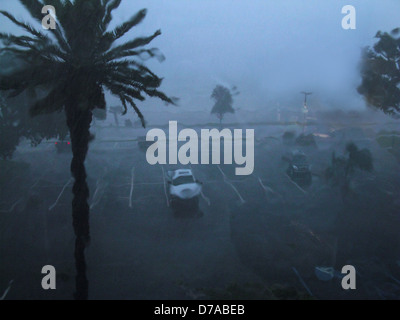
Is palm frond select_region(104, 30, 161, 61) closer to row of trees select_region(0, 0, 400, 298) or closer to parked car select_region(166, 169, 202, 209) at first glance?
row of trees select_region(0, 0, 400, 298)

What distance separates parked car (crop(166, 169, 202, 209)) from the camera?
58.3 feet

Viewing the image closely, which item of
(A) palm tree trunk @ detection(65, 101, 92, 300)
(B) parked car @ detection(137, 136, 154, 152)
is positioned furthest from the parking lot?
(B) parked car @ detection(137, 136, 154, 152)

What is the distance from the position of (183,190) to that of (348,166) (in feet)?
36.1

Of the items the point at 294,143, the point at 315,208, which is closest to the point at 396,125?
the point at 294,143

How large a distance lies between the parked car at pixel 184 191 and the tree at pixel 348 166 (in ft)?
30.5

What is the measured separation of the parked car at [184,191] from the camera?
58.3 ft

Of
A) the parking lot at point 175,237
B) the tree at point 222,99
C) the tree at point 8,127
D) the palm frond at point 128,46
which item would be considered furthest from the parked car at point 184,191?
the tree at point 222,99

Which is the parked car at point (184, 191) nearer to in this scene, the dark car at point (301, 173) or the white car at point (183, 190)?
the white car at point (183, 190)

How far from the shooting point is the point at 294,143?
109 ft

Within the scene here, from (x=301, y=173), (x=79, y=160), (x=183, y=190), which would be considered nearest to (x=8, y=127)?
(x=183, y=190)

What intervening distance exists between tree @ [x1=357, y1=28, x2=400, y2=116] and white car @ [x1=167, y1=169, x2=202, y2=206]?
17.1 meters

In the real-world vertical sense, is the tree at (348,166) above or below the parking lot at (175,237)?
above

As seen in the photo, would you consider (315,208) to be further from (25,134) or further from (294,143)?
(25,134)
